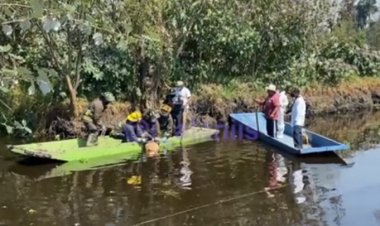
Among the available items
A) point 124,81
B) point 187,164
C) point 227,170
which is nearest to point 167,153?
point 187,164

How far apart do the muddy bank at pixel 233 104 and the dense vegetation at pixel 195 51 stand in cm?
44

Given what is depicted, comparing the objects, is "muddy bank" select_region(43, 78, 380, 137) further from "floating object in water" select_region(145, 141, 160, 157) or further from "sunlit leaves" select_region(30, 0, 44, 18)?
"sunlit leaves" select_region(30, 0, 44, 18)

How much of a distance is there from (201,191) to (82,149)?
3775 mm

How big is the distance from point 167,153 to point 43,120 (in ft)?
15.2

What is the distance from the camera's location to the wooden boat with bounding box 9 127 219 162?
1283 centimetres

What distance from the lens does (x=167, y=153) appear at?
1475 centimetres

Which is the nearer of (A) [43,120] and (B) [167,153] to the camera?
(B) [167,153]

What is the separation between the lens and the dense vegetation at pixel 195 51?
17172 mm

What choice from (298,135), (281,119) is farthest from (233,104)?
(298,135)

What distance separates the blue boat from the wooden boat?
2.36 meters

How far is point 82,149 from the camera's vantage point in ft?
44.2

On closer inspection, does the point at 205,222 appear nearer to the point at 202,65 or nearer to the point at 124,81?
the point at 124,81

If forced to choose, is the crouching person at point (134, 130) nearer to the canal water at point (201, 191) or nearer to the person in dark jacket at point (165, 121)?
the canal water at point (201, 191)

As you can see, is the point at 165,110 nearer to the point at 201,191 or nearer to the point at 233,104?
the point at 233,104
